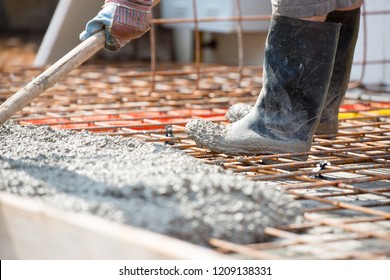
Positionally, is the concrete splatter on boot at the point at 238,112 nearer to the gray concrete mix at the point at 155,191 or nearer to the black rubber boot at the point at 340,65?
the black rubber boot at the point at 340,65

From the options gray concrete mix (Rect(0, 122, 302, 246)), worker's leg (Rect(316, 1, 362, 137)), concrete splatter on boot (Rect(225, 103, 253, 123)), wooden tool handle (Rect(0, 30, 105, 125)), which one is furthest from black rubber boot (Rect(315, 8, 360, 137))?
wooden tool handle (Rect(0, 30, 105, 125))

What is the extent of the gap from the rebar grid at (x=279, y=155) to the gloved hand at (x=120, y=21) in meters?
0.40

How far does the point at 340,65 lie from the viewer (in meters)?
2.68

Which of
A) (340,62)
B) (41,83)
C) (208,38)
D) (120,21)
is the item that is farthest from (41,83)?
(208,38)

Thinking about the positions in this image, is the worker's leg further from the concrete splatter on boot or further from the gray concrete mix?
the gray concrete mix

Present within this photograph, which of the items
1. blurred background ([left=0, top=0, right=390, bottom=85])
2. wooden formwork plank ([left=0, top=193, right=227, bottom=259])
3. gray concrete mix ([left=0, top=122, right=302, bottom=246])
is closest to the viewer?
wooden formwork plank ([left=0, top=193, right=227, bottom=259])

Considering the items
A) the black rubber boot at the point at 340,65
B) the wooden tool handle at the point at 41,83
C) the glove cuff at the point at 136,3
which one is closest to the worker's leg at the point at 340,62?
the black rubber boot at the point at 340,65

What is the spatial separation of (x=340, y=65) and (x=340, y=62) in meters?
0.01

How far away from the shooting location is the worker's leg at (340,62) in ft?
8.63

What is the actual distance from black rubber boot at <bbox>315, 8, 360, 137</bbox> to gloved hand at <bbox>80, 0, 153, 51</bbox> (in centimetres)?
65

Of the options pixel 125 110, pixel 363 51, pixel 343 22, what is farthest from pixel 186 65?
pixel 343 22

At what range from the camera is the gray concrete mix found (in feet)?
5.25

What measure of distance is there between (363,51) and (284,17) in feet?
6.58

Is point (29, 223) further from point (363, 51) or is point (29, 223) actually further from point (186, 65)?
point (186, 65)
